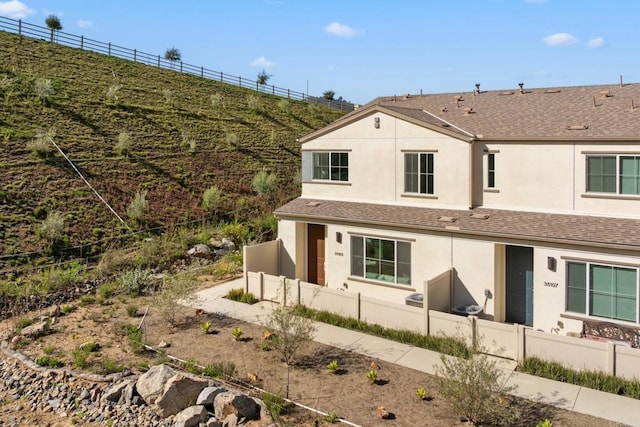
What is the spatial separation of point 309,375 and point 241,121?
39.9 meters

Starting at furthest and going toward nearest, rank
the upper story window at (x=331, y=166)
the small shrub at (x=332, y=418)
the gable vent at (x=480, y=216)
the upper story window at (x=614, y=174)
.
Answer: the upper story window at (x=331, y=166), the gable vent at (x=480, y=216), the upper story window at (x=614, y=174), the small shrub at (x=332, y=418)

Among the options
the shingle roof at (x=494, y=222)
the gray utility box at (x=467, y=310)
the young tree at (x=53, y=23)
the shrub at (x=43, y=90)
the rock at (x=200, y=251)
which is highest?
→ the young tree at (x=53, y=23)

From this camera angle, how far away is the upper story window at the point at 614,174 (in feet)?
46.9

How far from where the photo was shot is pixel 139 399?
37.1 ft

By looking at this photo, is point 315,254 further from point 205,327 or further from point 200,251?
point 200,251

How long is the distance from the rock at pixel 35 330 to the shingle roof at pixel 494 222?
8.89m

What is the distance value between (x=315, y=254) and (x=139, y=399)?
383 inches

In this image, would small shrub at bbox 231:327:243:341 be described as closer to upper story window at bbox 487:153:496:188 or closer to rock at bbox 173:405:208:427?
rock at bbox 173:405:208:427

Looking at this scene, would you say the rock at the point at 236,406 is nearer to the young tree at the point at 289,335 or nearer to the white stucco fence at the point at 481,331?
the young tree at the point at 289,335

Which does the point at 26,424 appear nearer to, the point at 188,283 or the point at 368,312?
the point at 188,283

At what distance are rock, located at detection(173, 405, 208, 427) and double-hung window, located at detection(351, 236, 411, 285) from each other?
8.40 m

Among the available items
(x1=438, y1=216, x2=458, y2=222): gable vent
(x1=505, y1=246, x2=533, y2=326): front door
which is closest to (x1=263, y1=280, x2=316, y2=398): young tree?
(x1=438, y1=216, x2=458, y2=222): gable vent

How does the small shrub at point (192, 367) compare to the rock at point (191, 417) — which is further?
the small shrub at point (192, 367)

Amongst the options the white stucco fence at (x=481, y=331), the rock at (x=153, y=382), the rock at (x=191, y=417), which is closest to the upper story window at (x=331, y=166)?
the white stucco fence at (x=481, y=331)
